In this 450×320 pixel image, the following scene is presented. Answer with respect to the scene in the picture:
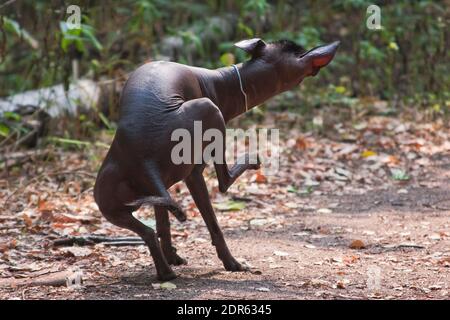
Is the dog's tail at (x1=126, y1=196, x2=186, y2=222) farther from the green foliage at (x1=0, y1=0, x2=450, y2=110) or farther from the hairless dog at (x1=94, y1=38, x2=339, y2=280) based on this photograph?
the green foliage at (x1=0, y1=0, x2=450, y2=110)

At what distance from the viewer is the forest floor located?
4.75 meters

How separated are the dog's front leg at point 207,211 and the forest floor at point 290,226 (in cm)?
8

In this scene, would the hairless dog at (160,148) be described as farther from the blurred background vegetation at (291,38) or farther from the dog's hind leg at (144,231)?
the blurred background vegetation at (291,38)

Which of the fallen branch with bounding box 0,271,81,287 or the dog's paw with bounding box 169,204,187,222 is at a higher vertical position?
the dog's paw with bounding box 169,204,187,222

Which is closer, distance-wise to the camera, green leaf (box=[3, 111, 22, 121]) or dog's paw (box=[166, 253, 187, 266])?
dog's paw (box=[166, 253, 187, 266])

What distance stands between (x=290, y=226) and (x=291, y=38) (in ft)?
14.6

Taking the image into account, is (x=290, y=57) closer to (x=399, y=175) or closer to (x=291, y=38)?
(x=399, y=175)

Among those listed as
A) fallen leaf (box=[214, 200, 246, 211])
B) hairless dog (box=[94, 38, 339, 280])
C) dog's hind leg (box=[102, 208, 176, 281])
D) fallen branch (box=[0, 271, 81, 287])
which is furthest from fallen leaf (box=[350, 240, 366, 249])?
fallen branch (box=[0, 271, 81, 287])

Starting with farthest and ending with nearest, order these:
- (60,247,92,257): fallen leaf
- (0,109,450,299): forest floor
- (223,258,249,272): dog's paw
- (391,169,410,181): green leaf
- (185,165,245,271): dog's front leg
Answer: (391,169,410,181): green leaf < (60,247,92,257): fallen leaf < (223,258,249,272): dog's paw < (185,165,245,271): dog's front leg < (0,109,450,299): forest floor

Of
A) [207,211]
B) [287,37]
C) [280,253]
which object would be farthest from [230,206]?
[287,37]

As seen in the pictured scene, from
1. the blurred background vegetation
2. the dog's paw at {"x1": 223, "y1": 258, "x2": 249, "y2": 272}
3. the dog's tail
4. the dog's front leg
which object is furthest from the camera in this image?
the blurred background vegetation

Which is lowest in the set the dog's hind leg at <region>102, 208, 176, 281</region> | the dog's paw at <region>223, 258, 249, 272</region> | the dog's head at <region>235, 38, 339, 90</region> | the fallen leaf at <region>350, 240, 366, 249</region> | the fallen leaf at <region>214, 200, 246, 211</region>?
the fallen leaf at <region>214, 200, 246, 211</region>
